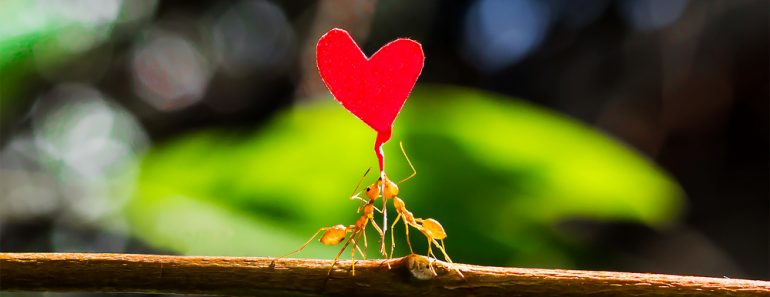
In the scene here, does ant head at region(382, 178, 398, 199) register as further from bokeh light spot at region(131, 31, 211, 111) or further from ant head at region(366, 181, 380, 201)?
bokeh light spot at region(131, 31, 211, 111)

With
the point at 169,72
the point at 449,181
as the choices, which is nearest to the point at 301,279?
the point at 449,181

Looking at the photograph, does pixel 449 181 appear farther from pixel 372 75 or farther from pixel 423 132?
pixel 372 75

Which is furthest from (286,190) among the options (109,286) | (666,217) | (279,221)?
(109,286)

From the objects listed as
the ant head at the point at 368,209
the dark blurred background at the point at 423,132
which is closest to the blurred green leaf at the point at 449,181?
the dark blurred background at the point at 423,132

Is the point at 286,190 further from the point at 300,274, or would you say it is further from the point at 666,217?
the point at 300,274

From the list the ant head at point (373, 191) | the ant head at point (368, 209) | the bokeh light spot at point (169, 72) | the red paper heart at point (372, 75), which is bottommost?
the ant head at point (368, 209)

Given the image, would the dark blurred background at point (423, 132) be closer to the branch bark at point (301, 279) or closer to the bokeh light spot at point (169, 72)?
the bokeh light spot at point (169, 72)
